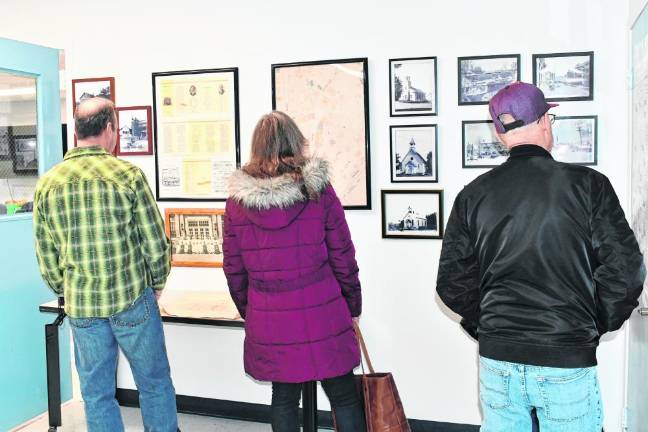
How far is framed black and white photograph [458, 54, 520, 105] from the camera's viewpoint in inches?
106

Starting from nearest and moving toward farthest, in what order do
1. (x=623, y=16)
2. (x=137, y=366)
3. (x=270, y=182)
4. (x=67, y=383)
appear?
(x=270, y=182)
(x=137, y=366)
(x=623, y=16)
(x=67, y=383)

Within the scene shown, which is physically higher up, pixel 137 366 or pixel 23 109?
pixel 23 109

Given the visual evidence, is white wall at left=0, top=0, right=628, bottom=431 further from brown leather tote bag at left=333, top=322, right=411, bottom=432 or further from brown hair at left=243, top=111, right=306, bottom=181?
brown hair at left=243, top=111, right=306, bottom=181

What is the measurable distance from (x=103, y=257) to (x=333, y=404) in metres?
0.95

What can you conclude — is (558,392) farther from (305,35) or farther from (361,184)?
(305,35)

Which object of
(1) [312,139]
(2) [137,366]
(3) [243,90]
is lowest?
(2) [137,366]

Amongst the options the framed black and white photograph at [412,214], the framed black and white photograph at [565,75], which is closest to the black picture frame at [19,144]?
the framed black and white photograph at [412,214]

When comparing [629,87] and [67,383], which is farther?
[67,383]

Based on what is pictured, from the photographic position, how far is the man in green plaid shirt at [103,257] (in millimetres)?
2229

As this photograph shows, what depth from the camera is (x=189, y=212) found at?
329 centimetres

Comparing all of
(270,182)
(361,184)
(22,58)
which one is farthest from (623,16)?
(22,58)

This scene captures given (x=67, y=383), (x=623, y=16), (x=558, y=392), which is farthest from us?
(x=67, y=383)

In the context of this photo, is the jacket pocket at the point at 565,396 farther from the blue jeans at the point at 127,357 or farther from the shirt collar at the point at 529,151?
the blue jeans at the point at 127,357

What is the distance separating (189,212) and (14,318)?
0.98m
